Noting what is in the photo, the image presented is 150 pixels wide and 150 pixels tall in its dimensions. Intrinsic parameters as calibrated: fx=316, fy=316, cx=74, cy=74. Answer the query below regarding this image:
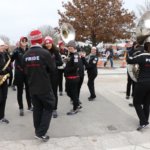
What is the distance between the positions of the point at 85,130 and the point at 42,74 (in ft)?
4.90

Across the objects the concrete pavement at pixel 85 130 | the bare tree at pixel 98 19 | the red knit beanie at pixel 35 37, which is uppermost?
the bare tree at pixel 98 19

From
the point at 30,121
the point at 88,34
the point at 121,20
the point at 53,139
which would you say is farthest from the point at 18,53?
the point at 121,20

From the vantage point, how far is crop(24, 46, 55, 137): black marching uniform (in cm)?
524

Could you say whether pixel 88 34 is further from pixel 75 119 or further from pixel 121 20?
pixel 75 119

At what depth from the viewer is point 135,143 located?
17.6ft

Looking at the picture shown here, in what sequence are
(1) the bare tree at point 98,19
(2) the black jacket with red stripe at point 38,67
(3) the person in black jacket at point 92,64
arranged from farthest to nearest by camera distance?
(1) the bare tree at point 98,19, (3) the person in black jacket at point 92,64, (2) the black jacket with red stripe at point 38,67

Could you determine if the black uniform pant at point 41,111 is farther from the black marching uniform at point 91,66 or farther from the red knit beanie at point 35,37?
the black marching uniform at point 91,66

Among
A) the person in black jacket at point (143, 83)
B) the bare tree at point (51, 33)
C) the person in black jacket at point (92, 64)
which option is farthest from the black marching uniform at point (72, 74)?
the bare tree at point (51, 33)

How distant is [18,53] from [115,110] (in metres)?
2.68

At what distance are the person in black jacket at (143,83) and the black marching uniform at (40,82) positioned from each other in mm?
1655

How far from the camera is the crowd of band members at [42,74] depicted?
17.5 ft

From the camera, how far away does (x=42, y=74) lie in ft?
17.4

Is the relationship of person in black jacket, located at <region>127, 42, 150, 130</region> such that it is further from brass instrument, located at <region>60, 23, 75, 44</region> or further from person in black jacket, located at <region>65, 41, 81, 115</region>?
brass instrument, located at <region>60, 23, 75, 44</region>

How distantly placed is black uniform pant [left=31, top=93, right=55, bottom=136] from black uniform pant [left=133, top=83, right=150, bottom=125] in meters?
1.70
